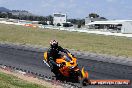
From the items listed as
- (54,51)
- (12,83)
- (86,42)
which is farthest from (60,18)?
(12,83)

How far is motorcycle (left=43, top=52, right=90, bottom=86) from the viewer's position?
1429 cm

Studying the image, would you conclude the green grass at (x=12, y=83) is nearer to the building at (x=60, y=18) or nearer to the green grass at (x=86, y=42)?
the green grass at (x=86, y=42)

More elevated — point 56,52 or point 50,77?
point 56,52

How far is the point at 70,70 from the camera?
1453 cm

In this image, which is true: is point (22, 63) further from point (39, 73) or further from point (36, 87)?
point (36, 87)

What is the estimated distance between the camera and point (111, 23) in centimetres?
11456

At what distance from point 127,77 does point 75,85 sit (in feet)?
11.8

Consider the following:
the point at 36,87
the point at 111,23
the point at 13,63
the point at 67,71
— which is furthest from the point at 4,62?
the point at 111,23

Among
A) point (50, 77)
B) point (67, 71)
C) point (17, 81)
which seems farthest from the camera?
point (50, 77)

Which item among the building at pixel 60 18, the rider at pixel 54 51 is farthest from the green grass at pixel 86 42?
the building at pixel 60 18

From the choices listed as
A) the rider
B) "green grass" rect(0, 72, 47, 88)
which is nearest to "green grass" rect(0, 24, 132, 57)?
the rider

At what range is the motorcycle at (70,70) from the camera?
14.3 m

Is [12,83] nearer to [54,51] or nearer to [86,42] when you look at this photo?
[54,51]

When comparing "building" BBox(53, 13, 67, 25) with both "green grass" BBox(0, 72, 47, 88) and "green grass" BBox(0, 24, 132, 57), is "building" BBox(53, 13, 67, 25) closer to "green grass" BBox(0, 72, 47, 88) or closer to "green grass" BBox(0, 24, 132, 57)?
"green grass" BBox(0, 24, 132, 57)
